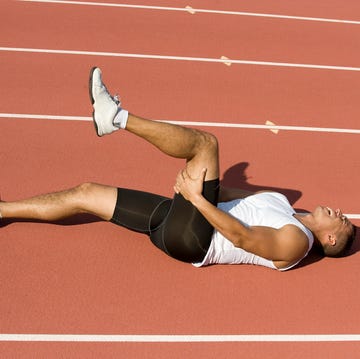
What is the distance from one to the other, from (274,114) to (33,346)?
3.48 meters

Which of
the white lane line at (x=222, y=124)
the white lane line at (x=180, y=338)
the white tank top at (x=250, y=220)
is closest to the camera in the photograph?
the white lane line at (x=180, y=338)

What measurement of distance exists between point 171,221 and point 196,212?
Answer: 165 mm

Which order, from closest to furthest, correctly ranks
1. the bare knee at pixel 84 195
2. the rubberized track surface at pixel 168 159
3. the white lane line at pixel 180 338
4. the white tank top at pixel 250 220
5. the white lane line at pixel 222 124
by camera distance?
the white lane line at pixel 180 338
the rubberized track surface at pixel 168 159
the white tank top at pixel 250 220
the bare knee at pixel 84 195
the white lane line at pixel 222 124

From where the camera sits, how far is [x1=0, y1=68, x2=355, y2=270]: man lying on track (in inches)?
160

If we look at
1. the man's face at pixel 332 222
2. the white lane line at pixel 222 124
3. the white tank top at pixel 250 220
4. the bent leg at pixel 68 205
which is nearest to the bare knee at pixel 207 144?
the white tank top at pixel 250 220

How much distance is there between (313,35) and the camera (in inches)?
342

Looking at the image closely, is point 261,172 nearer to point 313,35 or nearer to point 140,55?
point 140,55

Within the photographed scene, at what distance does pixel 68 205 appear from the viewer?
446 centimetres

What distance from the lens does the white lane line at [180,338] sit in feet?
12.4

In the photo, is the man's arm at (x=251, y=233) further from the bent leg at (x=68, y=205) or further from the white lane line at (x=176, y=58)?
the white lane line at (x=176, y=58)

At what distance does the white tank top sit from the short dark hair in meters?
0.19

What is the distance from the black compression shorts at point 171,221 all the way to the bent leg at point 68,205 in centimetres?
7

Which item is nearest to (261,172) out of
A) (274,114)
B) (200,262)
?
(274,114)

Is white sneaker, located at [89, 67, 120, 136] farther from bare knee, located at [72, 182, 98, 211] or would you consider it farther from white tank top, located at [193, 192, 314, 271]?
white tank top, located at [193, 192, 314, 271]
